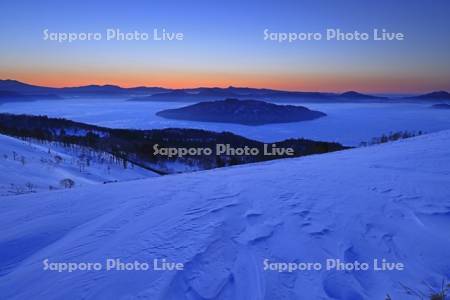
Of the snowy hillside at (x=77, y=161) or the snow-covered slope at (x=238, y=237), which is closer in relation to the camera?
the snow-covered slope at (x=238, y=237)

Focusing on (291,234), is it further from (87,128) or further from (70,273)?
(87,128)

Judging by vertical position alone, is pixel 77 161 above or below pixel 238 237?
below

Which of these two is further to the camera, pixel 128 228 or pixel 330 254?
pixel 128 228

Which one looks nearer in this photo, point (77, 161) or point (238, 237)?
point (238, 237)

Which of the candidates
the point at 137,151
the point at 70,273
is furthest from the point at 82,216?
the point at 137,151

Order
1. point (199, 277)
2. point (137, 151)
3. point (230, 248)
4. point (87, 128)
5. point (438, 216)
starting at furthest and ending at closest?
point (87, 128)
point (137, 151)
point (438, 216)
point (230, 248)
point (199, 277)

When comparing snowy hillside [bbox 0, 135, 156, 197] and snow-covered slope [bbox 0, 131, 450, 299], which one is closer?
snow-covered slope [bbox 0, 131, 450, 299]

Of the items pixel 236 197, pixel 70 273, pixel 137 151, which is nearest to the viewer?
pixel 70 273

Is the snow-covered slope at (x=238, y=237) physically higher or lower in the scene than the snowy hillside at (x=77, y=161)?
higher
